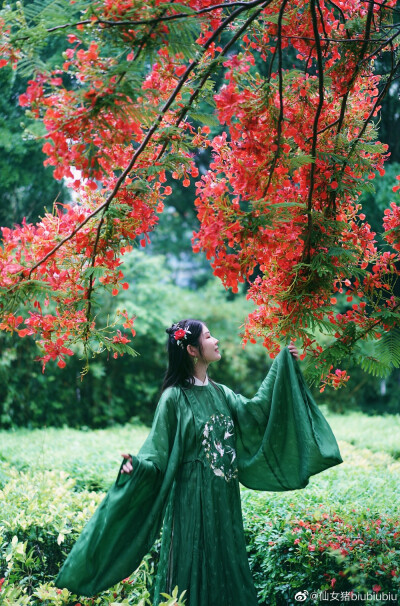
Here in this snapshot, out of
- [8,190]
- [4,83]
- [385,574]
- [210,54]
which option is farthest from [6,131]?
[385,574]

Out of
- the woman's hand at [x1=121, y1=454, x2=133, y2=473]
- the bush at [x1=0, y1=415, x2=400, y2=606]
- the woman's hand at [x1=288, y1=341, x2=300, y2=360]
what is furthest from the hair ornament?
the bush at [x1=0, y1=415, x2=400, y2=606]

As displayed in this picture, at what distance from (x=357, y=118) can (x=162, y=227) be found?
36.8 ft

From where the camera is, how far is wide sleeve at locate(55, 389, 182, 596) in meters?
2.56

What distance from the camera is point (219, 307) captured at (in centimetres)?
1070

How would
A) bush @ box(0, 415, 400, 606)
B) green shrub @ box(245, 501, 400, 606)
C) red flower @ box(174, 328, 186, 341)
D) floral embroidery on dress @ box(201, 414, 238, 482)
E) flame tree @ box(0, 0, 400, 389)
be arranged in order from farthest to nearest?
red flower @ box(174, 328, 186, 341)
floral embroidery on dress @ box(201, 414, 238, 482)
bush @ box(0, 415, 400, 606)
green shrub @ box(245, 501, 400, 606)
flame tree @ box(0, 0, 400, 389)

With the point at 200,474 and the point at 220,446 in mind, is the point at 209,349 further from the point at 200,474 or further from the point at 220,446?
the point at 200,474

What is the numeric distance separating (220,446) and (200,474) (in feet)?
0.54

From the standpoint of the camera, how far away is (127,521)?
2643 millimetres

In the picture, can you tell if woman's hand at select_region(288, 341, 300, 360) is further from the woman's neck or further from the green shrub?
the green shrub

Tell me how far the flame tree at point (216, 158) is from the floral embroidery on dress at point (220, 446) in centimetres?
45

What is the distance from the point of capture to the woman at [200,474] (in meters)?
2.61

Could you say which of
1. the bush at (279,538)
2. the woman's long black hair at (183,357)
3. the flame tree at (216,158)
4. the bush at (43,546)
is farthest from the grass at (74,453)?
the flame tree at (216,158)

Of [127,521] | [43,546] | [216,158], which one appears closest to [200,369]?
[127,521]

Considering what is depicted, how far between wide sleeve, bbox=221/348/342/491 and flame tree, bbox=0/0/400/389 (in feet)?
0.58
